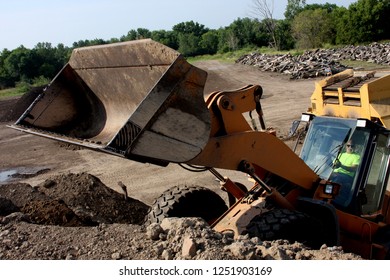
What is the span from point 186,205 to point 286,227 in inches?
53.1

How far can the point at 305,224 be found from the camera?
4.97 m

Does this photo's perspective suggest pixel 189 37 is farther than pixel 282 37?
Yes

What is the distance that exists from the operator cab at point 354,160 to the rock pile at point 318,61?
19.8 meters

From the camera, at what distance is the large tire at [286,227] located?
4.81 meters

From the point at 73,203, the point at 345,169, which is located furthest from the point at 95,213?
the point at 345,169

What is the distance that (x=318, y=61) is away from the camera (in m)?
28.0

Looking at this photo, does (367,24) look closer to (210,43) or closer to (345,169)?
(210,43)

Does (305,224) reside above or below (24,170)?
above

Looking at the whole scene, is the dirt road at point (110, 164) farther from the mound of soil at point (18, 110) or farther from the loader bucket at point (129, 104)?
the loader bucket at point (129, 104)

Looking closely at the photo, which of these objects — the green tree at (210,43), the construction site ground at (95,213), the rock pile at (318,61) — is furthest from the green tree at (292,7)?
the construction site ground at (95,213)

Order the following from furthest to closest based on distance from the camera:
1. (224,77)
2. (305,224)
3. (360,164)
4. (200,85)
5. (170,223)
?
(224,77) → (360,164) → (305,224) → (170,223) → (200,85)

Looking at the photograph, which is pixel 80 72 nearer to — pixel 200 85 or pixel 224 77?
pixel 200 85

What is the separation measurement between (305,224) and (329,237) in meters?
0.38
